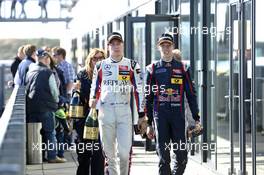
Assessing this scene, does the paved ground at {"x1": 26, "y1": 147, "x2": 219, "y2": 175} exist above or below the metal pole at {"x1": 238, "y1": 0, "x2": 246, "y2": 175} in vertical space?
below

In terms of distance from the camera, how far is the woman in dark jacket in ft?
29.4

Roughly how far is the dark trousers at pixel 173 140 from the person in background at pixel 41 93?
3.76 metres

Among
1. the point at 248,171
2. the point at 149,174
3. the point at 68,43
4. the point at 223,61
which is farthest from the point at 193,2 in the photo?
the point at 68,43

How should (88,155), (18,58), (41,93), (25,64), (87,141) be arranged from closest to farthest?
(87,141), (88,155), (41,93), (25,64), (18,58)

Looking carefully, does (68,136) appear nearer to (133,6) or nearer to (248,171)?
(133,6)

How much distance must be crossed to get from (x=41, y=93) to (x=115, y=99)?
12.0 feet

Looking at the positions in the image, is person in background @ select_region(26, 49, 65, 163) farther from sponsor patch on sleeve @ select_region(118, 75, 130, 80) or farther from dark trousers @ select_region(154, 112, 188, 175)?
dark trousers @ select_region(154, 112, 188, 175)

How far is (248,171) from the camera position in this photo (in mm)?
8945

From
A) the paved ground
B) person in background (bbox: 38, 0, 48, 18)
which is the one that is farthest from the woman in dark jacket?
person in background (bbox: 38, 0, 48, 18)

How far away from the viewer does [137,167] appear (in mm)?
11398

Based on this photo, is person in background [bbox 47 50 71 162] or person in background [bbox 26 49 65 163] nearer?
person in background [bbox 26 49 65 163]

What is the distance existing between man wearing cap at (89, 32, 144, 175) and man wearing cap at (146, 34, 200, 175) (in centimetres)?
22

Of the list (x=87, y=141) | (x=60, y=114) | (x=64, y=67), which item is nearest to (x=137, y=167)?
(x=60, y=114)

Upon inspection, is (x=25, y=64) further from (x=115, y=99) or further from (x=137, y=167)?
(x=115, y=99)
